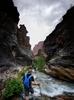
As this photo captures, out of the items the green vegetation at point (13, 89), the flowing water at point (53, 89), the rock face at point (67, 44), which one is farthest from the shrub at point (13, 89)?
the rock face at point (67, 44)

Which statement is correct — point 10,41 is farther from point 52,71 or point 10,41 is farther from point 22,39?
point 22,39

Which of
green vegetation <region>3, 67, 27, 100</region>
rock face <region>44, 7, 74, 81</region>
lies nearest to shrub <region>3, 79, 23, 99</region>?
green vegetation <region>3, 67, 27, 100</region>

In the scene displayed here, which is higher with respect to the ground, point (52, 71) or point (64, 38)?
point (64, 38)

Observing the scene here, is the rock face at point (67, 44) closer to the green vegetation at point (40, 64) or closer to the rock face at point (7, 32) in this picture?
the rock face at point (7, 32)

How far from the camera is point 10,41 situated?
37031 millimetres

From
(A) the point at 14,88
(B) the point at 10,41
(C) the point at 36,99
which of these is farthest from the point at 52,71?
(A) the point at 14,88

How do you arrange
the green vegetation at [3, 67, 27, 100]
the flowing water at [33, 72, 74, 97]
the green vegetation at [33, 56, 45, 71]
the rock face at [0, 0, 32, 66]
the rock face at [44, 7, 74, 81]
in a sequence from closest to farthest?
the green vegetation at [3, 67, 27, 100], the flowing water at [33, 72, 74, 97], the rock face at [44, 7, 74, 81], the rock face at [0, 0, 32, 66], the green vegetation at [33, 56, 45, 71]

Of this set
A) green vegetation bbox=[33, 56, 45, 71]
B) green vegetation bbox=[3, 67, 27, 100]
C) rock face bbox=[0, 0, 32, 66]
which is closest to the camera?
green vegetation bbox=[3, 67, 27, 100]

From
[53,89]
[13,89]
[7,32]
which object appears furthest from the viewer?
[7,32]

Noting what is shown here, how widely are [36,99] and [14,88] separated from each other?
290 centimetres

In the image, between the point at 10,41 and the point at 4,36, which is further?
the point at 10,41

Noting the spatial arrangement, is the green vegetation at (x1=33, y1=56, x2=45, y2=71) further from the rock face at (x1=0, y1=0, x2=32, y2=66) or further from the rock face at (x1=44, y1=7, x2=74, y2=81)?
the rock face at (x1=44, y1=7, x2=74, y2=81)

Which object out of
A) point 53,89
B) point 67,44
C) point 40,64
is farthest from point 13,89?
point 40,64

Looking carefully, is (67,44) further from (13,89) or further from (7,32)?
(13,89)
